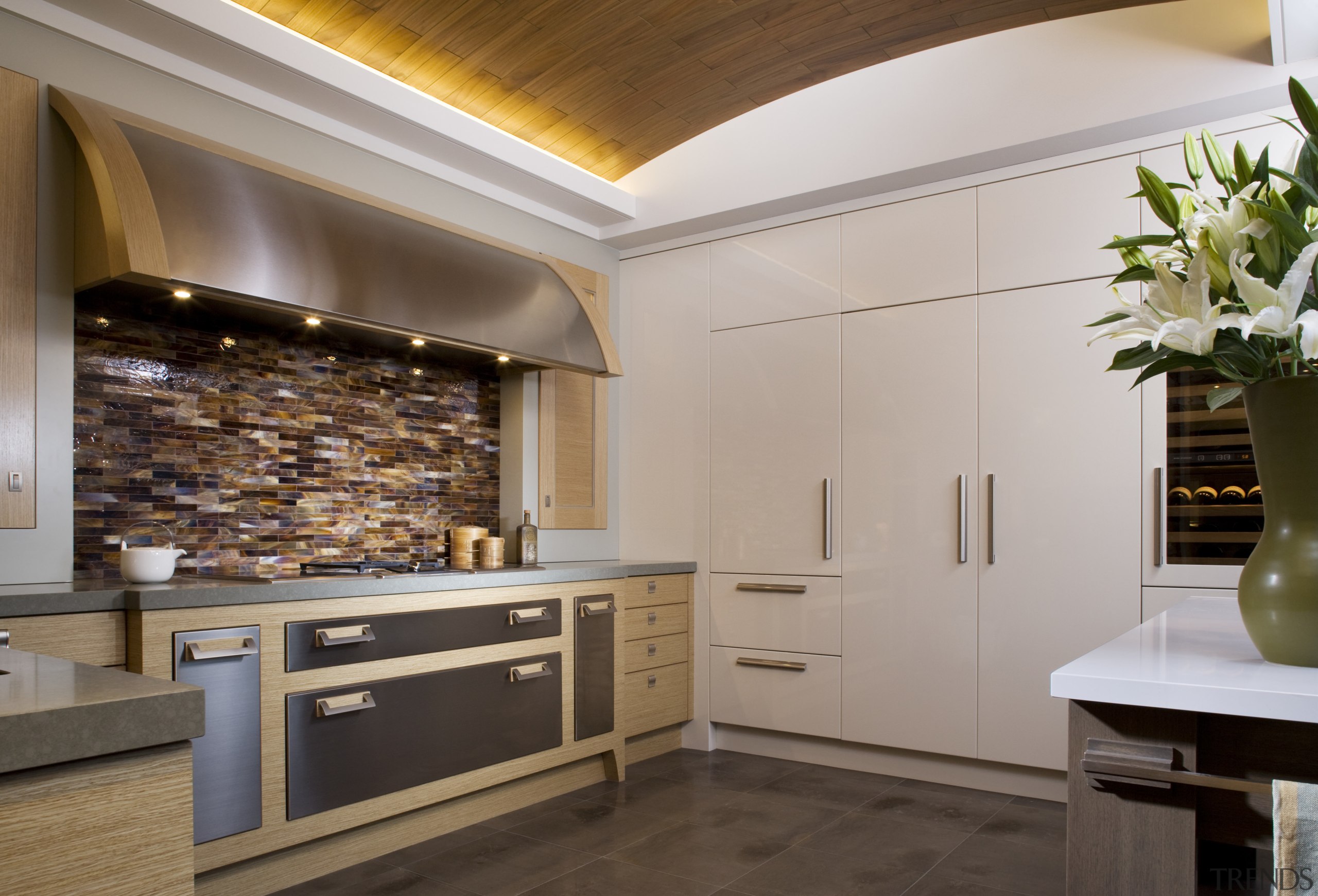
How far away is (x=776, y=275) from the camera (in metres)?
4.30

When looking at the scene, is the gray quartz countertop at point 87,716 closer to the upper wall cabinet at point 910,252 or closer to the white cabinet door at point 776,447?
the white cabinet door at point 776,447

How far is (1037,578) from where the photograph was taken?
351cm

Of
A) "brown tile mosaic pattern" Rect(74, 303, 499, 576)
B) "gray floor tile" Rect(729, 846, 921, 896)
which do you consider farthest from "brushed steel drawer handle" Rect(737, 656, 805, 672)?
"brown tile mosaic pattern" Rect(74, 303, 499, 576)

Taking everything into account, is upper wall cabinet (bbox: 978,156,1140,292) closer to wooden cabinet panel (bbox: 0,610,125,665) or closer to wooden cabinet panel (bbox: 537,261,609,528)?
wooden cabinet panel (bbox: 537,261,609,528)

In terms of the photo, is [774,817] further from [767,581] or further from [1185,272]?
[1185,272]

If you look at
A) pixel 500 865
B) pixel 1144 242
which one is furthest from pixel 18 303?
pixel 1144 242

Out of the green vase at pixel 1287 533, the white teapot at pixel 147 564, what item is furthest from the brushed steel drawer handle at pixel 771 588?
the green vase at pixel 1287 533

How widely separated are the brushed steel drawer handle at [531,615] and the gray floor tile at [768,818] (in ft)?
2.99

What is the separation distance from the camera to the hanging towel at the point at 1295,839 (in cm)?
86

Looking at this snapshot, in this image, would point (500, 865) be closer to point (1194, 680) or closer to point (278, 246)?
point (278, 246)

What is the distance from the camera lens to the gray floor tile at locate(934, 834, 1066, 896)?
2.68 metres

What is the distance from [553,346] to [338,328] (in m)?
0.89

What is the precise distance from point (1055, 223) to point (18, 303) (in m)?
3.52

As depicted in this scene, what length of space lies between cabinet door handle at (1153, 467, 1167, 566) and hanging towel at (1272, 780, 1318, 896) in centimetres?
265
